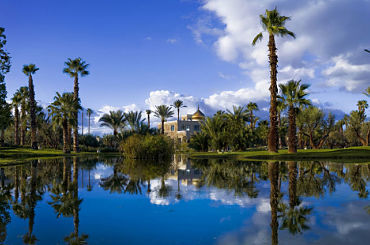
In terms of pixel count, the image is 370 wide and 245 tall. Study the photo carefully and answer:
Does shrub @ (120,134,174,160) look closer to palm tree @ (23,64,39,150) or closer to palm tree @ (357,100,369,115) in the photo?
palm tree @ (23,64,39,150)

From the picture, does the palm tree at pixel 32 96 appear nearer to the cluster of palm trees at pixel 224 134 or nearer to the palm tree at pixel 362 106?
the cluster of palm trees at pixel 224 134

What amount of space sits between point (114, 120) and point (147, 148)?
32.4 meters

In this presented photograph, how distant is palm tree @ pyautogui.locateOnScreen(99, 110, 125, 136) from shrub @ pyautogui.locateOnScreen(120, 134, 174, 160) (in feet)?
102

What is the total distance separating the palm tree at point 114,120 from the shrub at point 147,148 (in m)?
30.9

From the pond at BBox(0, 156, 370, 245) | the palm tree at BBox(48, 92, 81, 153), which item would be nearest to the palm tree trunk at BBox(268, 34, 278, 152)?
the pond at BBox(0, 156, 370, 245)

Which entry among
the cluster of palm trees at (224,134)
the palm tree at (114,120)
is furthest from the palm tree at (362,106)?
the palm tree at (114,120)

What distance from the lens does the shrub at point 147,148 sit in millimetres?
30281

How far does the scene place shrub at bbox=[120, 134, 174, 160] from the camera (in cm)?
3028

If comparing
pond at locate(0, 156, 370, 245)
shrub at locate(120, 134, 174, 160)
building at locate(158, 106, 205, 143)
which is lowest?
pond at locate(0, 156, 370, 245)

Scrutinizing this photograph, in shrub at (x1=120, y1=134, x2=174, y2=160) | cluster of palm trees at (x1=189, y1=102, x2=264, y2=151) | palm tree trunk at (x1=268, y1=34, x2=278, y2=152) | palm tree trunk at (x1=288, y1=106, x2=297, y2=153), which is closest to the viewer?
shrub at (x1=120, y1=134, x2=174, y2=160)

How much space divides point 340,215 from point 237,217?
230 cm

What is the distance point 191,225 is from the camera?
245 inches

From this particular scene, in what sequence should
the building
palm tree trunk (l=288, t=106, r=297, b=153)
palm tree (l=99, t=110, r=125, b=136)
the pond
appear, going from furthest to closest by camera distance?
the building → palm tree (l=99, t=110, r=125, b=136) → palm tree trunk (l=288, t=106, r=297, b=153) → the pond

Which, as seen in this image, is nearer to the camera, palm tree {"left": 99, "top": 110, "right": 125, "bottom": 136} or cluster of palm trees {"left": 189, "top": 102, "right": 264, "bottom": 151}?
cluster of palm trees {"left": 189, "top": 102, "right": 264, "bottom": 151}
